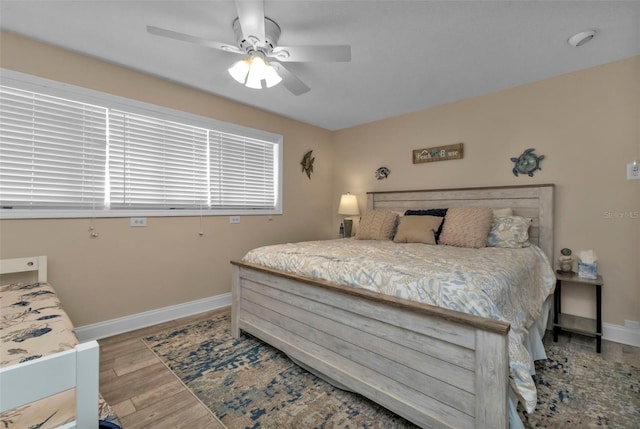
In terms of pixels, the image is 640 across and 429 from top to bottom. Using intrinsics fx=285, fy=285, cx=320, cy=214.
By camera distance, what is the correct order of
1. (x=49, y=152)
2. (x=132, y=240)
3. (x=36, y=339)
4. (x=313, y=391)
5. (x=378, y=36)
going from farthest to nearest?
(x=132, y=240) → (x=49, y=152) → (x=378, y=36) → (x=313, y=391) → (x=36, y=339)

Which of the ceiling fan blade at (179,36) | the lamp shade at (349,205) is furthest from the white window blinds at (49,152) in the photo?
the lamp shade at (349,205)

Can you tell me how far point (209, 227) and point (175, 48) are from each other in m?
1.82

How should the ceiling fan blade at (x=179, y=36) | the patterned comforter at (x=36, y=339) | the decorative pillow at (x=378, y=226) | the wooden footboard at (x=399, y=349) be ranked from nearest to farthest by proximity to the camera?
the patterned comforter at (x=36, y=339), the wooden footboard at (x=399, y=349), the ceiling fan blade at (x=179, y=36), the decorative pillow at (x=378, y=226)

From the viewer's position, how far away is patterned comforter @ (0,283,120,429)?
87 cm

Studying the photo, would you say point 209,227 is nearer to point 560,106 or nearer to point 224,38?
point 224,38

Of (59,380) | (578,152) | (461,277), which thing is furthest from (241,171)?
(578,152)

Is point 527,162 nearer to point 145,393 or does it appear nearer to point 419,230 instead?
point 419,230

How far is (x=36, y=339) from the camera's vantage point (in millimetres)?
1273

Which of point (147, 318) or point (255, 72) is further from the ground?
point (255, 72)

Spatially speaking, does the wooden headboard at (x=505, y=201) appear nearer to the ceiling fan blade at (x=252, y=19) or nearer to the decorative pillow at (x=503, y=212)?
the decorative pillow at (x=503, y=212)

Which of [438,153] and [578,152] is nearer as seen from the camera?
[578,152]

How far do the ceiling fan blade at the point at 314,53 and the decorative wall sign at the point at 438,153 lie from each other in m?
2.16

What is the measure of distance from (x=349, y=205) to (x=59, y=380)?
3840 mm

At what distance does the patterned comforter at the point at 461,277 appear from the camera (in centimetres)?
135
